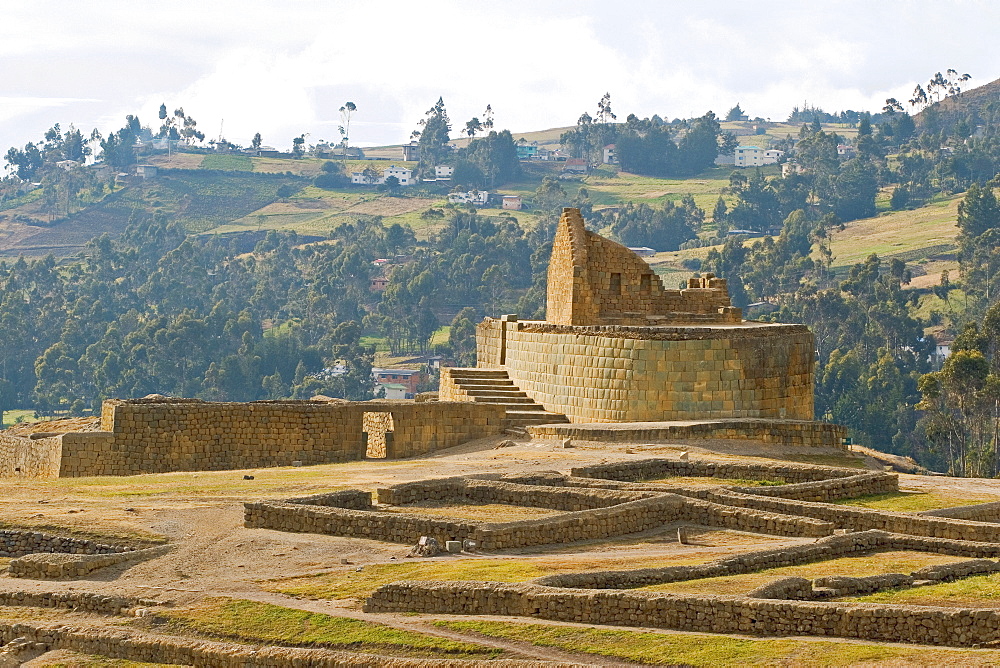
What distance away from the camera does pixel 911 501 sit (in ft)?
98.6

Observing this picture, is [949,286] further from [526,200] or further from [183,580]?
[183,580]

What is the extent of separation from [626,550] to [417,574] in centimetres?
353

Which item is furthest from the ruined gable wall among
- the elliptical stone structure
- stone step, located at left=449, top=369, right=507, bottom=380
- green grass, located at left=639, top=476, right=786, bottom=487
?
green grass, located at left=639, top=476, right=786, bottom=487

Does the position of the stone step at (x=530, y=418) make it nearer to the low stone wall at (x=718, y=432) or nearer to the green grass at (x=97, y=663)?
the low stone wall at (x=718, y=432)

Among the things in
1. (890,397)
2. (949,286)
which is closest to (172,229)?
(949,286)

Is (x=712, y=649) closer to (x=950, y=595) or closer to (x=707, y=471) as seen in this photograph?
(x=950, y=595)

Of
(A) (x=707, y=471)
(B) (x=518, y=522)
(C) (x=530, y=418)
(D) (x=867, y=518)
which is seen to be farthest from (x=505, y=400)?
(B) (x=518, y=522)

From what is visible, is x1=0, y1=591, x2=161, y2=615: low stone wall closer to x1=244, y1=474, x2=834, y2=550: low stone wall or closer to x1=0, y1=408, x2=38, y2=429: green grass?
x1=244, y1=474, x2=834, y2=550: low stone wall

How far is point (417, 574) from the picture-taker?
2362 cm

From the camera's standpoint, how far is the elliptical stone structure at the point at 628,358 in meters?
39.5

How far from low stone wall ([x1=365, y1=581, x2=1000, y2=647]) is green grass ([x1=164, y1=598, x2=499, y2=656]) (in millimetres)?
844

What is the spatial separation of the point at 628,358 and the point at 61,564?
17546 mm

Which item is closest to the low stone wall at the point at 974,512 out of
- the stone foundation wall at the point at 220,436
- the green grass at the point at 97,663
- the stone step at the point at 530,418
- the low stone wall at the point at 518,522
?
the low stone wall at the point at 518,522

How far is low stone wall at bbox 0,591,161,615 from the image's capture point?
22578mm
